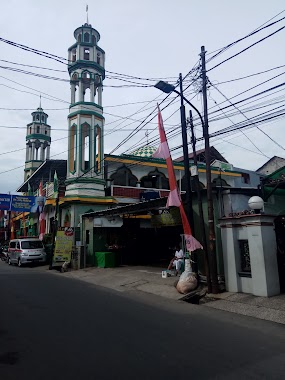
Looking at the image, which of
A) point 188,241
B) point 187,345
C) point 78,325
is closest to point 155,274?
point 188,241

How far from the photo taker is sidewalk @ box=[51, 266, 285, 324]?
8.60 metres

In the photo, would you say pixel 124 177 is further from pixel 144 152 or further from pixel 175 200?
pixel 175 200

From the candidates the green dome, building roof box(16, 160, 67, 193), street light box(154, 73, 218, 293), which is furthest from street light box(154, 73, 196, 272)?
the green dome

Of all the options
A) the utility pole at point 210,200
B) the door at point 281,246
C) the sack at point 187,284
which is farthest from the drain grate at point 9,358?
the door at point 281,246

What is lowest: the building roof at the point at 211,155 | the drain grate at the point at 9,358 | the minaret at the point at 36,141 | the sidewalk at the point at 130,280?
the drain grate at the point at 9,358

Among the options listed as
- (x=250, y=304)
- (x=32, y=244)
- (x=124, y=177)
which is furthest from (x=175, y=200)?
(x=32, y=244)

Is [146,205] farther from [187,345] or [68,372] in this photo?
[68,372]

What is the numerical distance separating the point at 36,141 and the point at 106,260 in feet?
94.7

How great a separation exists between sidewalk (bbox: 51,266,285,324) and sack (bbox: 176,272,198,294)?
20cm

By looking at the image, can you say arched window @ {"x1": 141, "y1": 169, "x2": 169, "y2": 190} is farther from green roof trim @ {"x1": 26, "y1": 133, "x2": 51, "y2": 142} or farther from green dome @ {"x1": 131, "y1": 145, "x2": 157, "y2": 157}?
green roof trim @ {"x1": 26, "y1": 133, "x2": 51, "y2": 142}

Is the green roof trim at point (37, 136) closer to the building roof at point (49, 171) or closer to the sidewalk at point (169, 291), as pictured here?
the building roof at point (49, 171)

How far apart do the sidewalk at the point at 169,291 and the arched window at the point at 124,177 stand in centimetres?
913

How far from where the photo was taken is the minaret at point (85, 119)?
24.8 meters

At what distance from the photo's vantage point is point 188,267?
1204cm
